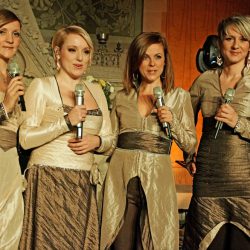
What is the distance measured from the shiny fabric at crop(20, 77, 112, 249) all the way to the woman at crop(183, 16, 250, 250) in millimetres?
585

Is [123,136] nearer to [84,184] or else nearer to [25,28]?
[84,184]

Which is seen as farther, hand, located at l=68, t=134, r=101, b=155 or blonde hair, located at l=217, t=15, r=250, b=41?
blonde hair, located at l=217, t=15, r=250, b=41

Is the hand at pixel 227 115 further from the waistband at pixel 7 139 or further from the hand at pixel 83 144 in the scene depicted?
the waistband at pixel 7 139

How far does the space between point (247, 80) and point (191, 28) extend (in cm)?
424

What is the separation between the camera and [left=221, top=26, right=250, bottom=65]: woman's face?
8.98 ft

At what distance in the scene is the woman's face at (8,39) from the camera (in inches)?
97.8

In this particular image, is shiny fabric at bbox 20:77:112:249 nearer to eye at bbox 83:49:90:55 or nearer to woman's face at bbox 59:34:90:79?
woman's face at bbox 59:34:90:79

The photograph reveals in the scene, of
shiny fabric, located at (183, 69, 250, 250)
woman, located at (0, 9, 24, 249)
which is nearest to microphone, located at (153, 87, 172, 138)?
shiny fabric, located at (183, 69, 250, 250)

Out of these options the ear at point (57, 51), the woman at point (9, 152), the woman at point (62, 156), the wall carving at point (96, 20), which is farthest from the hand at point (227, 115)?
the wall carving at point (96, 20)

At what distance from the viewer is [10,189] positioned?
7.86 ft

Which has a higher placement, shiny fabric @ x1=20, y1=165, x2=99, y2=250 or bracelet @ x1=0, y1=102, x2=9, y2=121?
bracelet @ x1=0, y1=102, x2=9, y2=121

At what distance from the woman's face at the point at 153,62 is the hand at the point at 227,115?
1.29ft

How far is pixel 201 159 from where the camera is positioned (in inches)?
110

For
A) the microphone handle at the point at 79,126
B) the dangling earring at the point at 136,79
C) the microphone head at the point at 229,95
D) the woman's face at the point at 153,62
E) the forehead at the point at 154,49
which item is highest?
the forehead at the point at 154,49
